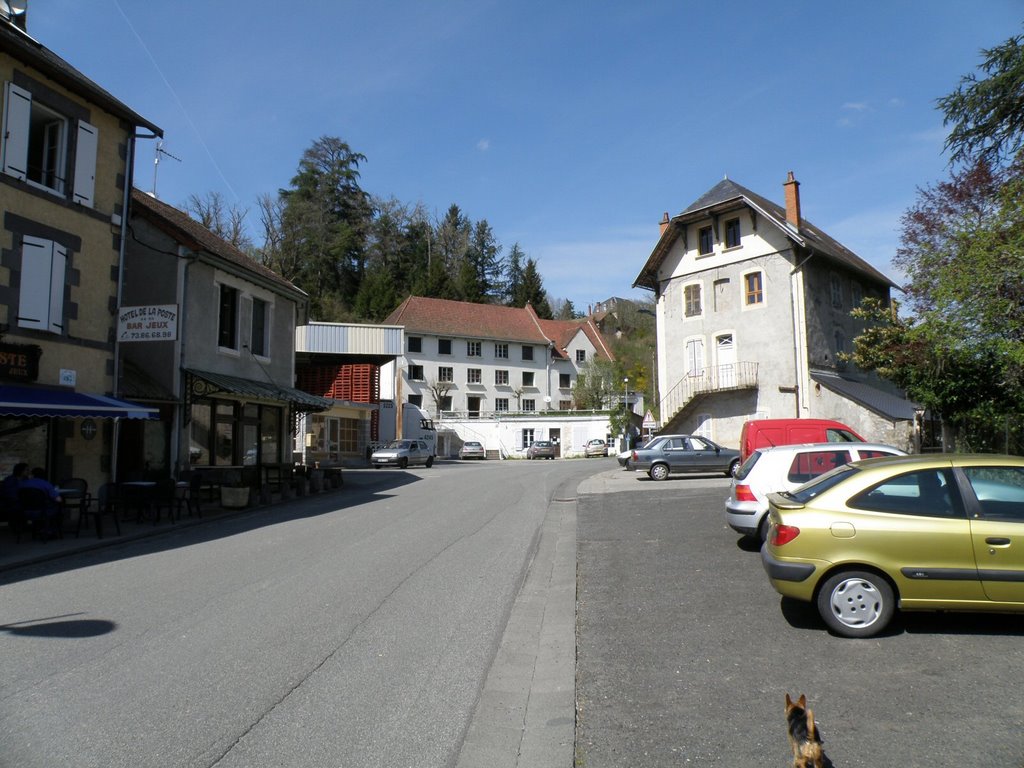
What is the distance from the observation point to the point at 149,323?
15.7 meters

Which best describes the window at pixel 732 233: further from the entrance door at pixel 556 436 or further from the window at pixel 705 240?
the entrance door at pixel 556 436

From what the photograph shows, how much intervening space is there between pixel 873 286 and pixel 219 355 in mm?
30744

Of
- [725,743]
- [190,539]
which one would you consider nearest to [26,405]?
[190,539]

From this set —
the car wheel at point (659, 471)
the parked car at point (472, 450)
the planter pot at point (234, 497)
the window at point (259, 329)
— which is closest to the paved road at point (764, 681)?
the planter pot at point (234, 497)

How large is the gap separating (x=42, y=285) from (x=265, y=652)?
11.4 m

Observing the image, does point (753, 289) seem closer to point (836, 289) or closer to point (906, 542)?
point (836, 289)

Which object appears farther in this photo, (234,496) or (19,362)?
(234,496)

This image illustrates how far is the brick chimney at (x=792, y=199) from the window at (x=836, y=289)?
277 cm

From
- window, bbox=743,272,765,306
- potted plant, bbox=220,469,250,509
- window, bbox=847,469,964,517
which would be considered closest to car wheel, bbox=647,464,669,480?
window, bbox=743,272,765,306

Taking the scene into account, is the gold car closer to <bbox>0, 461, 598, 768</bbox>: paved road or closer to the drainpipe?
<bbox>0, 461, 598, 768</bbox>: paved road

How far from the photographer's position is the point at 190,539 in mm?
12648

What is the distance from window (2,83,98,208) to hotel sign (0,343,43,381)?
123 inches

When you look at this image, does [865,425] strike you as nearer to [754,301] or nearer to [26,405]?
[754,301]

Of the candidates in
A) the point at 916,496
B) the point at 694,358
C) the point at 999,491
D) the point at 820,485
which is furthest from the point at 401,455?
the point at 999,491
